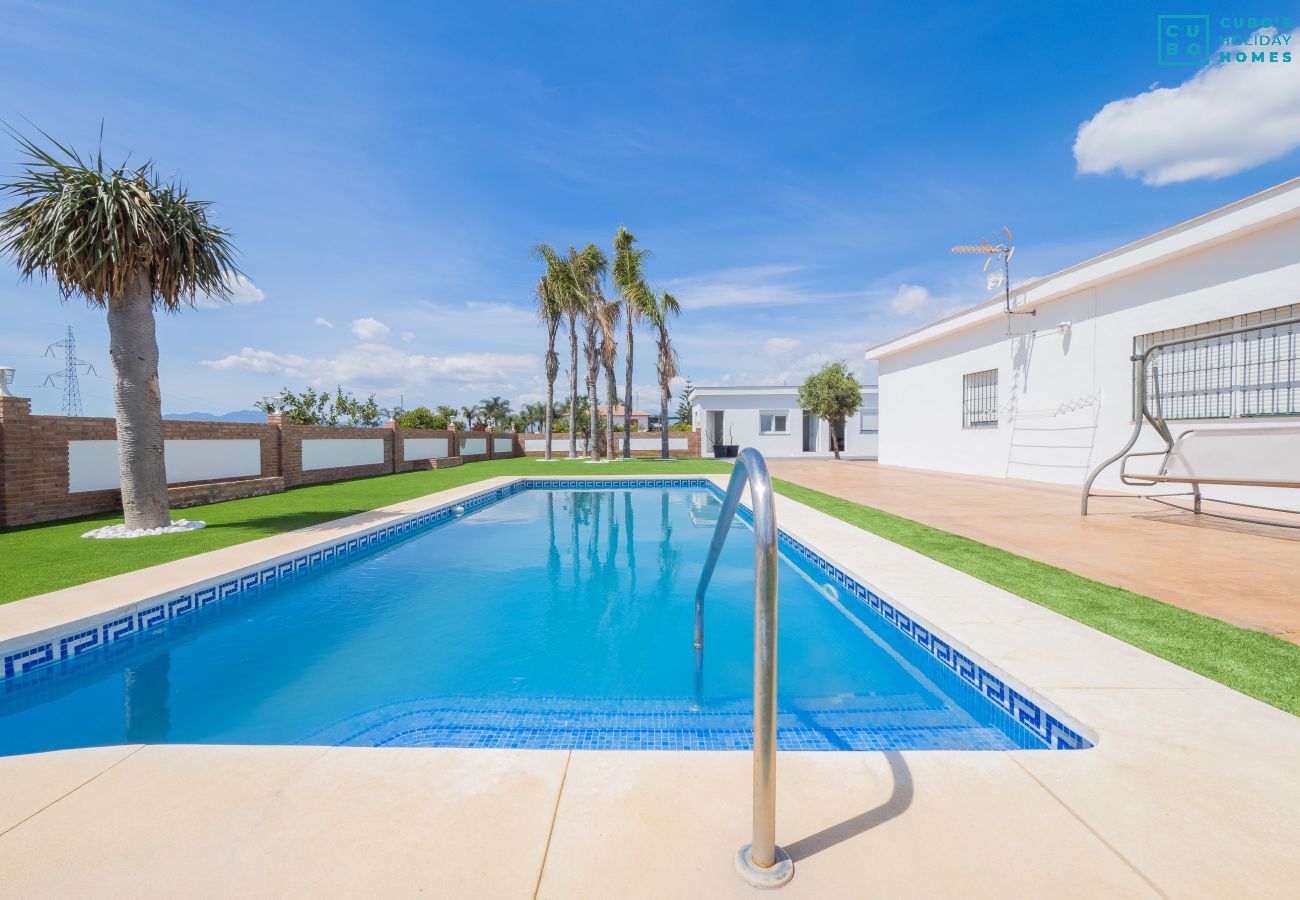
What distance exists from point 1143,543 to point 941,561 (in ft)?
8.85

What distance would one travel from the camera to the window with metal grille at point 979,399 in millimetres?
14008

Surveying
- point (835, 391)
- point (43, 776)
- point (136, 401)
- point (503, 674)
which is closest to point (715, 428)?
point (835, 391)

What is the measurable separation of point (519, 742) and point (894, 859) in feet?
6.49

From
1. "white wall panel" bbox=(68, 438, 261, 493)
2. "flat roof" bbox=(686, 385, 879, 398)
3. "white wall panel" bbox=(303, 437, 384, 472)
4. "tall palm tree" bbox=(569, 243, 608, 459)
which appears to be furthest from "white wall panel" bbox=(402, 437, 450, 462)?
"flat roof" bbox=(686, 385, 879, 398)

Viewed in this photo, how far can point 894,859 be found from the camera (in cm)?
157

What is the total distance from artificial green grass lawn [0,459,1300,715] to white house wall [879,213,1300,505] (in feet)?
18.0

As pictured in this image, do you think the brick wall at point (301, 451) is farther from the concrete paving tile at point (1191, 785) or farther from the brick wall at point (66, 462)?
the concrete paving tile at point (1191, 785)

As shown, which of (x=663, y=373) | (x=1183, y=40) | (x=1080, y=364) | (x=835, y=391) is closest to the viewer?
(x=1183, y=40)

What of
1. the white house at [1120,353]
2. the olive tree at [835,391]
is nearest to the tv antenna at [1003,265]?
the white house at [1120,353]

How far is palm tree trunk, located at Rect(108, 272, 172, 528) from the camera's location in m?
6.95

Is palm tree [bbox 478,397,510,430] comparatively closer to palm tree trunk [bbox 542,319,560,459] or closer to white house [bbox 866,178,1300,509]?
palm tree trunk [bbox 542,319,560,459]

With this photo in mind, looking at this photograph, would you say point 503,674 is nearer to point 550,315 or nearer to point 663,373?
point 663,373

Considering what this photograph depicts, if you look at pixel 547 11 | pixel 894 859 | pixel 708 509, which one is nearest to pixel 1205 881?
pixel 894 859

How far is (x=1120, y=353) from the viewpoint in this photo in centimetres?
1026
